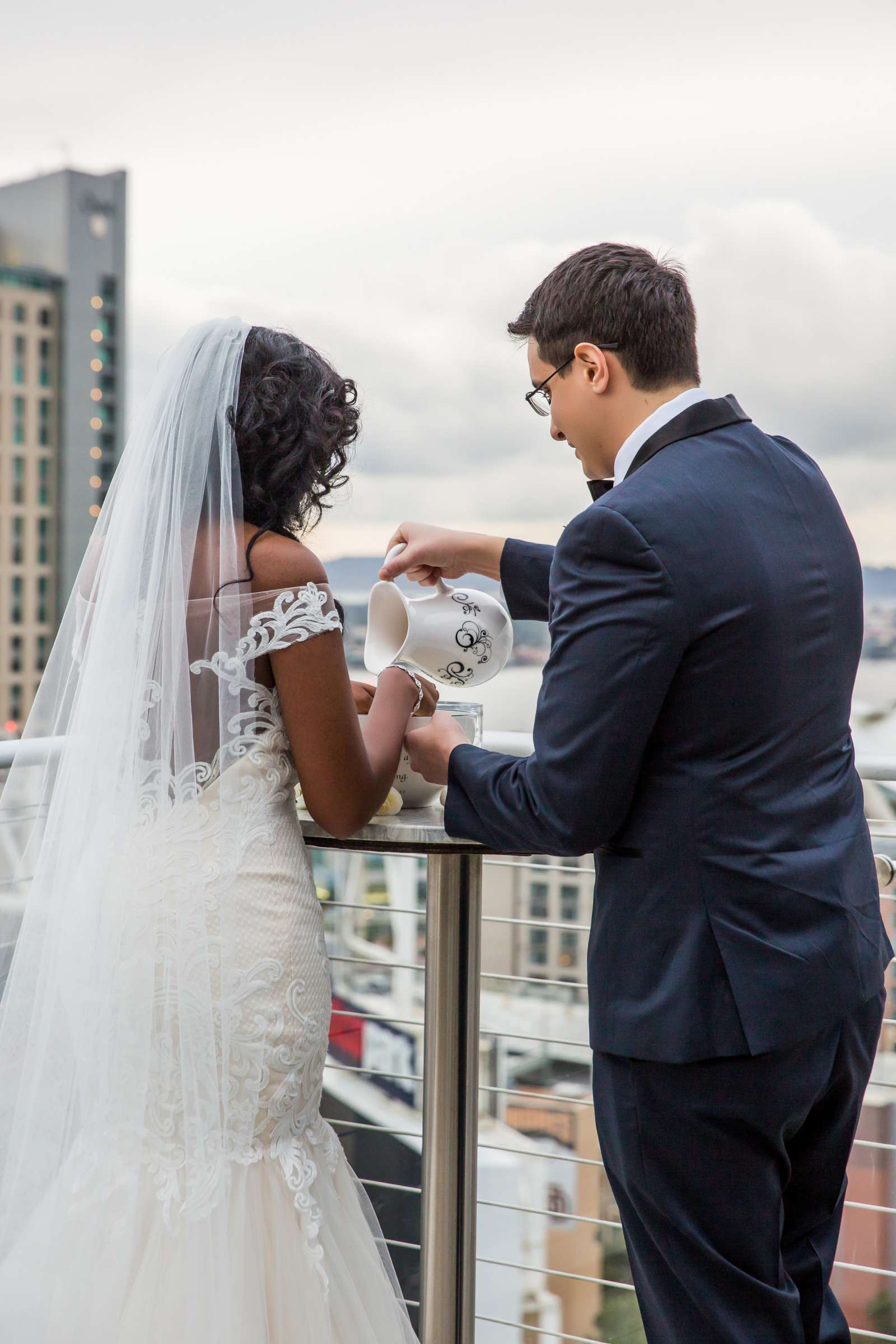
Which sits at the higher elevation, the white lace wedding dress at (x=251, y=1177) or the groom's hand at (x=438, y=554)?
the groom's hand at (x=438, y=554)

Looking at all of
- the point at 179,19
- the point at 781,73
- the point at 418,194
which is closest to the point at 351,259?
the point at 418,194

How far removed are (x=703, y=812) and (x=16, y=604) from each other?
5394 centimetres

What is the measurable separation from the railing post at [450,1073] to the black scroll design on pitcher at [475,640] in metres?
0.30

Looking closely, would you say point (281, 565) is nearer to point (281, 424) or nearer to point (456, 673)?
point (281, 424)

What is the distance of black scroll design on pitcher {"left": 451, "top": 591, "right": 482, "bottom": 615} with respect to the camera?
157 cm

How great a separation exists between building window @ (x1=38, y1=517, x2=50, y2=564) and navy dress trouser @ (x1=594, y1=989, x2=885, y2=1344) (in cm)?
4991

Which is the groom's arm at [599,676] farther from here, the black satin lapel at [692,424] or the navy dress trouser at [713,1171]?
the navy dress trouser at [713,1171]

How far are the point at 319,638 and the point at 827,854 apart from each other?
1.92 feet

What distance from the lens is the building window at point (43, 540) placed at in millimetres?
48062

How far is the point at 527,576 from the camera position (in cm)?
168

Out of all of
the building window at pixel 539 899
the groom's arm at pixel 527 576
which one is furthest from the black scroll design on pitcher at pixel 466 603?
the building window at pixel 539 899

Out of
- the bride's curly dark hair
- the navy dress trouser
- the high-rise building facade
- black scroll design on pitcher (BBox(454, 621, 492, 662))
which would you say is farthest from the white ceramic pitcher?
the high-rise building facade

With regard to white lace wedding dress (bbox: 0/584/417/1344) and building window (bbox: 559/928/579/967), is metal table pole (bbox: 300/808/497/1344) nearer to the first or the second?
white lace wedding dress (bbox: 0/584/417/1344)

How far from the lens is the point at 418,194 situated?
1104 inches
